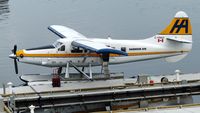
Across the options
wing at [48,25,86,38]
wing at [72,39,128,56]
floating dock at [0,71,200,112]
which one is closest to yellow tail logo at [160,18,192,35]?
floating dock at [0,71,200,112]

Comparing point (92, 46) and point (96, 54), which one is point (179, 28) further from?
point (92, 46)

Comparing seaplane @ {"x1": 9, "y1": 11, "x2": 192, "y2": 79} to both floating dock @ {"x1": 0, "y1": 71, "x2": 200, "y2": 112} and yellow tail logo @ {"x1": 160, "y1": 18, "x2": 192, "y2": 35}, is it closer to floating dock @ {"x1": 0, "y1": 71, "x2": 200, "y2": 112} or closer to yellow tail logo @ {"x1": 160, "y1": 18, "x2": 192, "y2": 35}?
yellow tail logo @ {"x1": 160, "y1": 18, "x2": 192, "y2": 35}

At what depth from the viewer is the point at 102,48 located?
23.0 metres

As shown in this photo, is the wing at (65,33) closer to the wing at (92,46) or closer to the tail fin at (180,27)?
the wing at (92,46)

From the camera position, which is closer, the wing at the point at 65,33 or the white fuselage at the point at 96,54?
the white fuselage at the point at 96,54

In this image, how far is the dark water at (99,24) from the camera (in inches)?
1532

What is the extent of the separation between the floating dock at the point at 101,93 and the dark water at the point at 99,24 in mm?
11566

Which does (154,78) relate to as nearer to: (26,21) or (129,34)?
(129,34)

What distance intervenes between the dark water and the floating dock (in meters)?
11.6

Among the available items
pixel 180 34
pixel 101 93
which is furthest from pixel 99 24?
pixel 101 93

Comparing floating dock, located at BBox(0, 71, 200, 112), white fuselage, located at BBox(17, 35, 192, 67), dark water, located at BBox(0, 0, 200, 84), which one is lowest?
floating dock, located at BBox(0, 71, 200, 112)

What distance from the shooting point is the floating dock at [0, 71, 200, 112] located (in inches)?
811

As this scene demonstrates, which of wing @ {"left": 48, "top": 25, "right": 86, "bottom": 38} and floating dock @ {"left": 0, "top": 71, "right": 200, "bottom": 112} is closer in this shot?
floating dock @ {"left": 0, "top": 71, "right": 200, "bottom": 112}

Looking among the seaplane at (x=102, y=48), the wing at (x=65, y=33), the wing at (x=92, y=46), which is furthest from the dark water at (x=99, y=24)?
the wing at (x=92, y=46)
